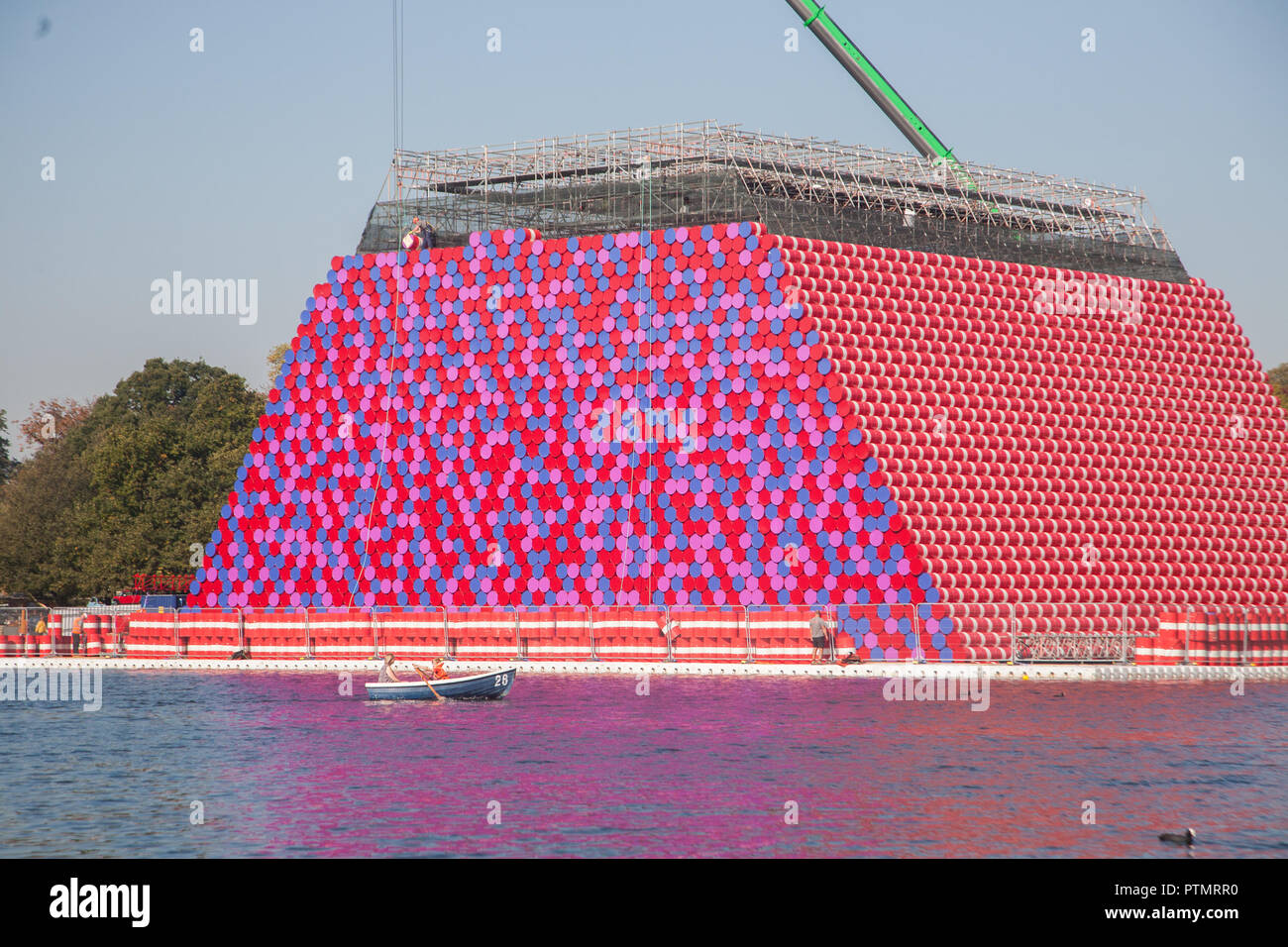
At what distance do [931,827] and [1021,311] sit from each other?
3747 centimetres

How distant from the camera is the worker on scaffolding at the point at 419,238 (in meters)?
60.7

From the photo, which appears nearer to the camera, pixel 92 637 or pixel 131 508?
pixel 92 637

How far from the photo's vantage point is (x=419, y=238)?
60.8 metres

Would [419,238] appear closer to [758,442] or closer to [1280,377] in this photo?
[758,442]

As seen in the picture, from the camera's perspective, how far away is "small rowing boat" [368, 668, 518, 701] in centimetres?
3997

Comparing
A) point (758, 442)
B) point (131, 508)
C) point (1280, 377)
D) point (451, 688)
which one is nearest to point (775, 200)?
point (758, 442)

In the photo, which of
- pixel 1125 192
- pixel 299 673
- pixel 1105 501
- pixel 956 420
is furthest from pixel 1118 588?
pixel 299 673

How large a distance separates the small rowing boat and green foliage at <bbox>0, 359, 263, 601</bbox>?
43306mm

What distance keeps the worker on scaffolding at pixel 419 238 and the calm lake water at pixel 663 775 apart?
2324cm

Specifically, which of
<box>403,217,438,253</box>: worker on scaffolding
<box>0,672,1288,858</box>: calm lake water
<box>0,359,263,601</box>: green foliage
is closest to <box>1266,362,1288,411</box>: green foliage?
<box>403,217,438,253</box>: worker on scaffolding

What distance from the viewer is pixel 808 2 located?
66438mm

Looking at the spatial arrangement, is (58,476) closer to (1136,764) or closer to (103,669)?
(103,669)

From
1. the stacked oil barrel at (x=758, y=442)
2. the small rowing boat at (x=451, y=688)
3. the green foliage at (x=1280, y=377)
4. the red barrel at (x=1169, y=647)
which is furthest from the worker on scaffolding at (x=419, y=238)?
the green foliage at (x=1280, y=377)

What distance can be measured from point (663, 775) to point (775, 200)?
103ft
